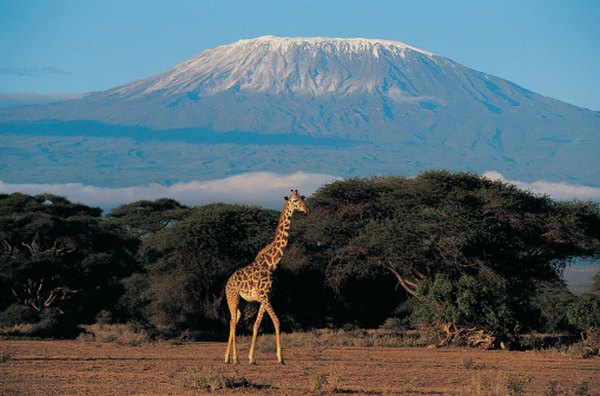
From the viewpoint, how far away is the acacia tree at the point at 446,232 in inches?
1389

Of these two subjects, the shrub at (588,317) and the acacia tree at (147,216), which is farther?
the acacia tree at (147,216)

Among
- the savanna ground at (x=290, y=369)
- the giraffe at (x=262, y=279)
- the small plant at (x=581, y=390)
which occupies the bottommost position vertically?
the savanna ground at (x=290, y=369)

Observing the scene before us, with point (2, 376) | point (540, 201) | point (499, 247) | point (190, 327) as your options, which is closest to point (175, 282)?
point (190, 327)

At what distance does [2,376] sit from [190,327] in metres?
17.3

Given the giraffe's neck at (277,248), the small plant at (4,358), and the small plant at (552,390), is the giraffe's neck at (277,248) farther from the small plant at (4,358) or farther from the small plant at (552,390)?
the small plant at (552,390)

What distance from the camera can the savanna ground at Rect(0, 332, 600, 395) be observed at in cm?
1928

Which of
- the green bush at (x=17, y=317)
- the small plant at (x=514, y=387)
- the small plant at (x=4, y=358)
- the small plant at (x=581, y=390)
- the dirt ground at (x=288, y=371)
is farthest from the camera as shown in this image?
the green bush at (x=17, y=317)

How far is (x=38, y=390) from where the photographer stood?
18.8 meters

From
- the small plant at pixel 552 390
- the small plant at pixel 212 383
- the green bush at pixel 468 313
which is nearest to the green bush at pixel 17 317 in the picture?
the green bush at pixel 468 313

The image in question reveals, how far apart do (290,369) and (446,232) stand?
13644 mm

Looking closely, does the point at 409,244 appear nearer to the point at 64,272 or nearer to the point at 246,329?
the point at 246,329

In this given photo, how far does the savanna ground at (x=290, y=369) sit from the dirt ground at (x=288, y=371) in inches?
0.8

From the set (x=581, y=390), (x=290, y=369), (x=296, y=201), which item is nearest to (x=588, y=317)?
(x=290, y=369)

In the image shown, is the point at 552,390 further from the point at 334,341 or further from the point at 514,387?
the point at 334,341
